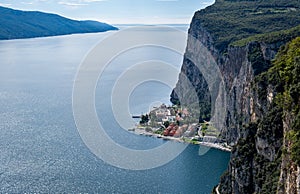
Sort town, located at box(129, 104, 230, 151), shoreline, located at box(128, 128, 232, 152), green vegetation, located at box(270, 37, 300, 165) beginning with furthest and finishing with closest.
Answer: town, located at box(129, 104, 230, 151) → shoreline, located at box(128, 128, 232, 152) → green vegetation, located at box(270, 37, 300, 165)

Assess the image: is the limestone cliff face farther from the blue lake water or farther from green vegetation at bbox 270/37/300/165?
the blue lake water

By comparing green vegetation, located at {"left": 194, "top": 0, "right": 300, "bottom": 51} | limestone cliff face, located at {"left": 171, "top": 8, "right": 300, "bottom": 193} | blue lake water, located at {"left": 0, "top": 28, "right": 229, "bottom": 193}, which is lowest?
blue lake water, located at {"left": 0, "top": 28, "right": 229, "bottom": 193}

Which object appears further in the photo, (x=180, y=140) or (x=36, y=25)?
(x=36, y=25)

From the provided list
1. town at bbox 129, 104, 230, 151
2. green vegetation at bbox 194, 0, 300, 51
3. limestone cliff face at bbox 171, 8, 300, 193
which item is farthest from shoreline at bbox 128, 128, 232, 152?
green vegetation at bbox 194, 0, 300, 51

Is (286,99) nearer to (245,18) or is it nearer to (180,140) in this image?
(180,140)

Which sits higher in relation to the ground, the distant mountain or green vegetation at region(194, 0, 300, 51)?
green vegetation at region(194, 0, 300, 51)

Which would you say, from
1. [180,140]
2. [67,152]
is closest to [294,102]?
[67,152]
